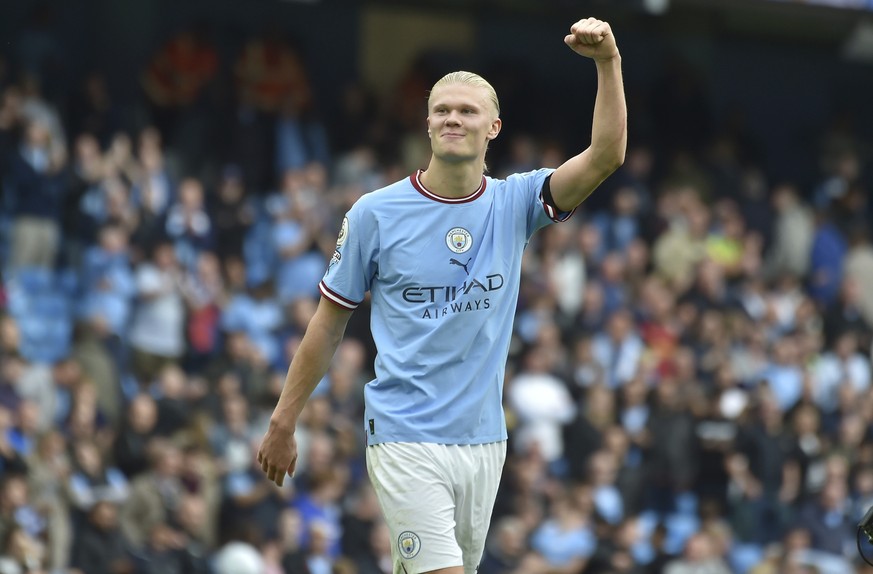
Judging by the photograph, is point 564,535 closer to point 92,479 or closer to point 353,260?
point 92,479

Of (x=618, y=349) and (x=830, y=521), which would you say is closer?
(x=830, y=521)

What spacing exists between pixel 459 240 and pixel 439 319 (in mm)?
307

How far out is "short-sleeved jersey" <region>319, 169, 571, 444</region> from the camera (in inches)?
232

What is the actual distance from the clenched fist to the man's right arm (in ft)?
4.30

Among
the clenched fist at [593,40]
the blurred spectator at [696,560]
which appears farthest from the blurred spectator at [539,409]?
the clenched fist at [593,40]

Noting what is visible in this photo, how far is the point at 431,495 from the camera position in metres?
5.84

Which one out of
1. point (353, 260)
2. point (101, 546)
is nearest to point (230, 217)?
point (101, 546)

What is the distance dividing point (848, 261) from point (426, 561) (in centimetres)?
1477

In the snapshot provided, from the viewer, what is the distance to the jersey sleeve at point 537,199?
19.7 feet

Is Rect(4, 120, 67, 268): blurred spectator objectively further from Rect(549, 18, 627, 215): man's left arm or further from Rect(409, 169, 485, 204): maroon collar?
Rect(549, 18, 627, 215): man's left arm

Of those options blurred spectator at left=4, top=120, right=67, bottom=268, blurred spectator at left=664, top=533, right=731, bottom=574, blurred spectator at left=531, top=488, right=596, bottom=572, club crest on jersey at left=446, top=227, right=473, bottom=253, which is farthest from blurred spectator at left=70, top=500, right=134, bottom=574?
club crest on jersey at left=446, top=227, right=473, bottom=253

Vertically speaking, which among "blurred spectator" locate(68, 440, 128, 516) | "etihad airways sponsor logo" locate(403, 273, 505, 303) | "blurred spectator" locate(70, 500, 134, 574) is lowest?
"blurred spectator" locate(70, 500, 134, 574)

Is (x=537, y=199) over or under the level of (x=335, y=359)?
over

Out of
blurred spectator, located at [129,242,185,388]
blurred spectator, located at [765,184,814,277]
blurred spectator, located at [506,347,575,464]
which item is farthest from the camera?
blurred spectator, located at [765,184,814,277]
